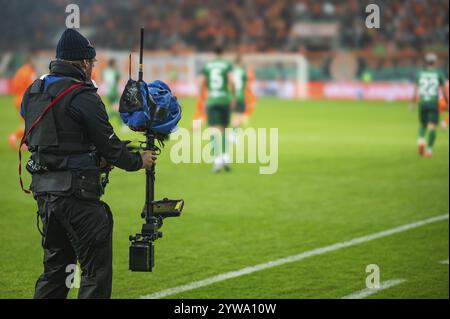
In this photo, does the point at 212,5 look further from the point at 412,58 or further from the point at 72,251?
the point at 72,251

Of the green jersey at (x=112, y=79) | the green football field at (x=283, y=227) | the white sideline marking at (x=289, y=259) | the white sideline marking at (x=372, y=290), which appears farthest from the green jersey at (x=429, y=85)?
the green jersey at (x=112, y=79)

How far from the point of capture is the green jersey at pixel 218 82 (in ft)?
51.4

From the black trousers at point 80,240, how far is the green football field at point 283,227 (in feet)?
6.12

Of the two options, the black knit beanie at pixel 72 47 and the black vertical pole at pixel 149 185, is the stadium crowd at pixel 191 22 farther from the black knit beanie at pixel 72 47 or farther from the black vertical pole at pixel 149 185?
the black knit beanie at pixel 72 47

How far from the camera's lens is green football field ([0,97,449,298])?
7.64 meters

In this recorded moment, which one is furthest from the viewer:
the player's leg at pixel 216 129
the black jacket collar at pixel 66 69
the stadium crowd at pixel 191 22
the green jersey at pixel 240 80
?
the stadium crowd at pixel 191 22

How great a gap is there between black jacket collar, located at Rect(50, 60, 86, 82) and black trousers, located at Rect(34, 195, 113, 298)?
78 cm

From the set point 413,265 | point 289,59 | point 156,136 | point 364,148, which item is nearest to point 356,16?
point 289,59

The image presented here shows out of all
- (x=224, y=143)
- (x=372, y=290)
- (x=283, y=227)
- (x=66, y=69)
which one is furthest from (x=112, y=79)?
(x=66, y=69)

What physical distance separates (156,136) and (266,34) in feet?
128

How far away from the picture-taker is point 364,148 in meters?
19.6

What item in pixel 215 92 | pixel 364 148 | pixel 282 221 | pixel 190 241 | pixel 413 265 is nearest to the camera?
pixel 413 265

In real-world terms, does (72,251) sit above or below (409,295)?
above

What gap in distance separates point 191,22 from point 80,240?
40.7 m
